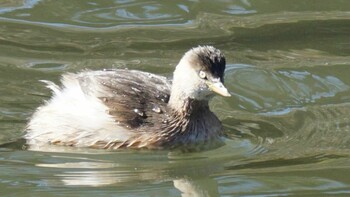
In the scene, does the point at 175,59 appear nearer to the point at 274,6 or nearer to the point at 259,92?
the point at 259,92

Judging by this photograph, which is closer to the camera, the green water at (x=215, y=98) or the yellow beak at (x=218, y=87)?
the green water at (x=215, y=98)

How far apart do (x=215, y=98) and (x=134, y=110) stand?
1.25 metres

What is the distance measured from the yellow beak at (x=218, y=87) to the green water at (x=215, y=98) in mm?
394

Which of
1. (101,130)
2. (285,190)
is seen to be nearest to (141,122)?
(101,130)

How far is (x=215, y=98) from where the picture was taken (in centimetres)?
834

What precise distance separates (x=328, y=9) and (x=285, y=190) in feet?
14.0

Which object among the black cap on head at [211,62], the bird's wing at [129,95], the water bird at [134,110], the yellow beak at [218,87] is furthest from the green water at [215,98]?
the black cap on head at [211,62]

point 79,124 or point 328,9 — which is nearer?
point 79,124

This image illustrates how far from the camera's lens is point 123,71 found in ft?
25.0

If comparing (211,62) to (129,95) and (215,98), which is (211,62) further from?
(215,98)

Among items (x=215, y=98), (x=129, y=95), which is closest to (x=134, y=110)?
(x=129, y=95)

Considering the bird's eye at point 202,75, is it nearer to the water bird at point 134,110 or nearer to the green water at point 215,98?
the water bird at point 134,110

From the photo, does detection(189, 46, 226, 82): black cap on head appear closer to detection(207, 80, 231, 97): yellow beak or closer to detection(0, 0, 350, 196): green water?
detection(207, 80, 231, 97): yellow beak

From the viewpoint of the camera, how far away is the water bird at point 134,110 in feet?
23.6
